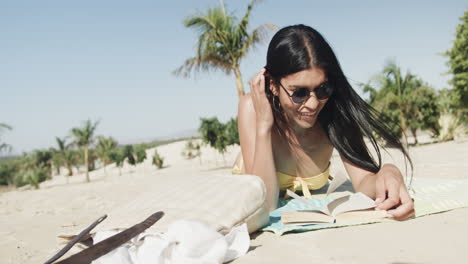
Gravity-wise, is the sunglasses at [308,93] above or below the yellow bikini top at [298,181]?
above

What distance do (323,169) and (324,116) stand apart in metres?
0.56

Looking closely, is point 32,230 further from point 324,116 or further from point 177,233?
point 324,116

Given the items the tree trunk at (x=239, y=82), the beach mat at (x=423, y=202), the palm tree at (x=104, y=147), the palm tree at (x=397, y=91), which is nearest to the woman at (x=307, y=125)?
the beach mat at (x=423, y=202)

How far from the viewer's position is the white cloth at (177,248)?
4.81 feet

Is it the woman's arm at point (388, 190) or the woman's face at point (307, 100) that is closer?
the woman's arm at point (388, 190)

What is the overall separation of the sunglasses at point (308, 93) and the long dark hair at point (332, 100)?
0.07 meters

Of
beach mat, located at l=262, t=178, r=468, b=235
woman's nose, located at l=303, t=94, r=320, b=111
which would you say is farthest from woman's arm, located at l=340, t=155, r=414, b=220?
woman's nose, located at l=303, t=94, r=320, b=111

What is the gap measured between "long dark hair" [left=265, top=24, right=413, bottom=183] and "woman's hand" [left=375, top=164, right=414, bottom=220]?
0.23 m

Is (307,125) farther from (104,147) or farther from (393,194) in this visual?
(104,147)

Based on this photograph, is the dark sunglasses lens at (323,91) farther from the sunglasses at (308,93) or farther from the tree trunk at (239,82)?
the tree trunk at (239,82)

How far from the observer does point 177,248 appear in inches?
59.5

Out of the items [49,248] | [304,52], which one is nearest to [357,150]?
[304,52]

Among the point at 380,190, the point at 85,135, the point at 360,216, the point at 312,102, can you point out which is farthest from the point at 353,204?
the point at 85,135

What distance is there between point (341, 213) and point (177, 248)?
1166mm
